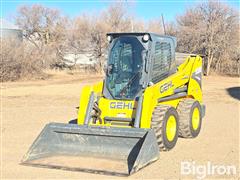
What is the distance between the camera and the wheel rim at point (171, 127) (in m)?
6.87

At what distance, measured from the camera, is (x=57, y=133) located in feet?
21.7

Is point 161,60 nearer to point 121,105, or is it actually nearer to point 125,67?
point 125,67

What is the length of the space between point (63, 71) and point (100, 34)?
444 centimetres

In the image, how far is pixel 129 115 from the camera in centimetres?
694

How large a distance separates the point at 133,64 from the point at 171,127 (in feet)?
4.50

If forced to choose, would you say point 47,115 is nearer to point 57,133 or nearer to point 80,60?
point 57,133

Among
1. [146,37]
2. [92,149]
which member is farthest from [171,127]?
[146,37]

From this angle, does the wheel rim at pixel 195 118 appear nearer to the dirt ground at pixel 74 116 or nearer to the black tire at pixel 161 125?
the dirt ground at pixel 74 116

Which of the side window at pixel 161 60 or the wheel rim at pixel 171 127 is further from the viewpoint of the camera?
the side window at pixel 161 60

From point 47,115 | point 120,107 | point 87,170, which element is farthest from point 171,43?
point 47,115

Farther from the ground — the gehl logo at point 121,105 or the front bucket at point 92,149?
the gehl logo at point 121,105

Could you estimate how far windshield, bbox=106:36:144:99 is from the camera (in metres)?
7.16

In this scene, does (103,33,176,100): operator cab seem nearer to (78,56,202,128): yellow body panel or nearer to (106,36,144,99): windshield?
(106,36,144,99): windshield

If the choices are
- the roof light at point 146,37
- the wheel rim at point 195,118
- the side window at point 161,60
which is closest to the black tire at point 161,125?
the side window at point 161,60
